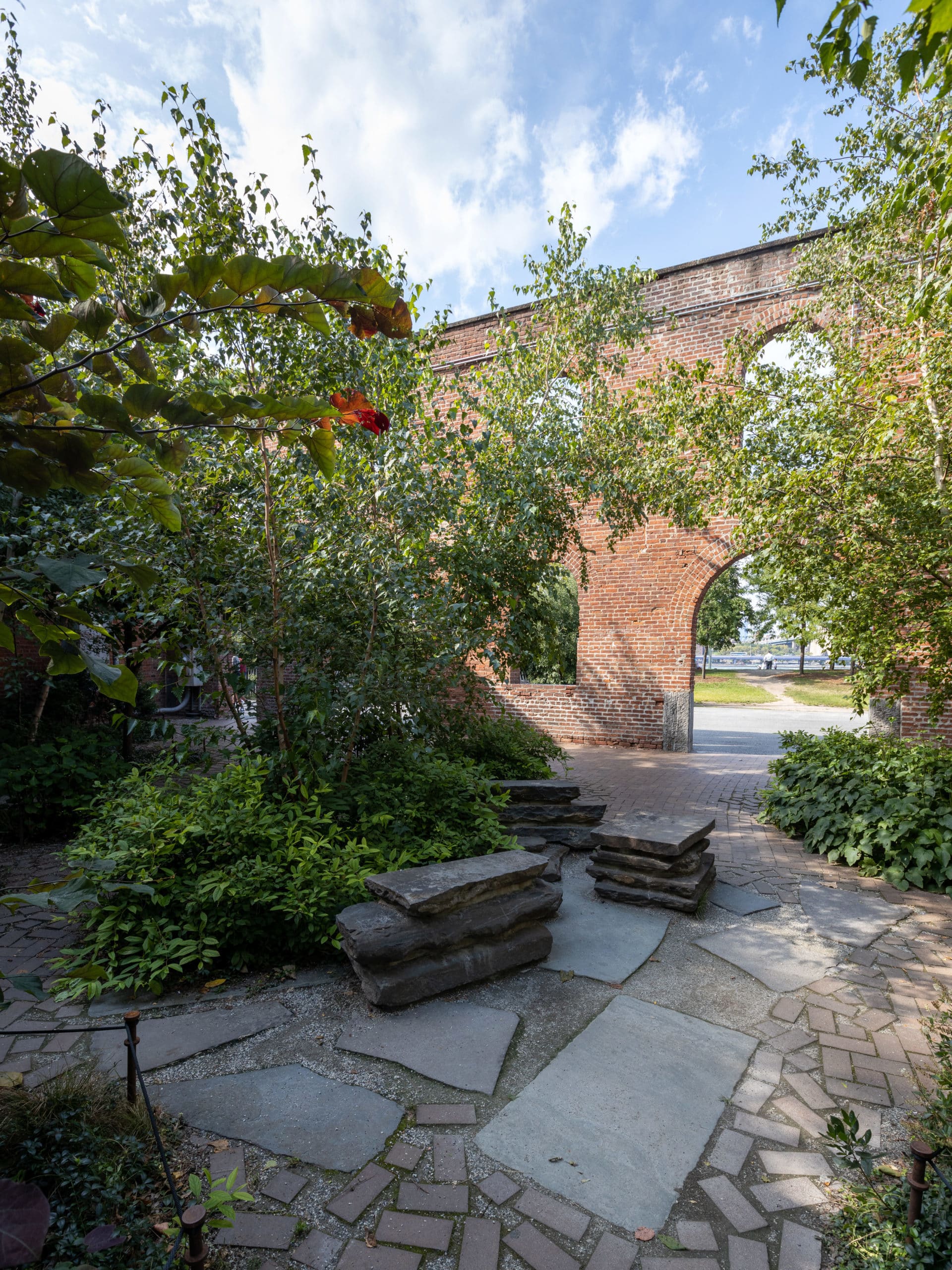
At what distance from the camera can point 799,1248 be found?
1.88m

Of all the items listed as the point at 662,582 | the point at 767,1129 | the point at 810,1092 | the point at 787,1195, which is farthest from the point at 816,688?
the point at 787,1195

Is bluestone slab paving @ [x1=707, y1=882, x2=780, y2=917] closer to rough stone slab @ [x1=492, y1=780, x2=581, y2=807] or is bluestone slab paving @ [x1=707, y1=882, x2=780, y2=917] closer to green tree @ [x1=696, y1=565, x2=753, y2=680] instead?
rough stone slab @ [x1=492, y1=780, x2=581, y2=807]

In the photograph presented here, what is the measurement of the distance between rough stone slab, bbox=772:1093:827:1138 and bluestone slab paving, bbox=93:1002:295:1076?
6.57 ft

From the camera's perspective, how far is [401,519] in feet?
15.1

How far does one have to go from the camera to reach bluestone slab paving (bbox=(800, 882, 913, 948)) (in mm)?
4016

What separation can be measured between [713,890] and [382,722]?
102 inches

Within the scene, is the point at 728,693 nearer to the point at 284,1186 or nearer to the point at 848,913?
the point at 848,913

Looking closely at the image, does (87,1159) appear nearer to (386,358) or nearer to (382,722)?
(382,722)

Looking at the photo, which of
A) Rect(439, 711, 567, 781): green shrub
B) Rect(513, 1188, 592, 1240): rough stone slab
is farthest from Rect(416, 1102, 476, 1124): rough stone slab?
Rect(439, 711, 567, 781): green shrub

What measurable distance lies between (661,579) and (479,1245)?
381 inches

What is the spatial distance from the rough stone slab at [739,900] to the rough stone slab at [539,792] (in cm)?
132

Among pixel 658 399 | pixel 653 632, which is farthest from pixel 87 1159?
pixel 653 632

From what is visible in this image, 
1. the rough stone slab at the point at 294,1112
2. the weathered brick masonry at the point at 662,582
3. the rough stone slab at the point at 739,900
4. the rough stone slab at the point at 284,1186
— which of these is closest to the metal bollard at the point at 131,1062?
the rough stone slab at the point at 294,1112

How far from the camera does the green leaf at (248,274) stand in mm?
1005
